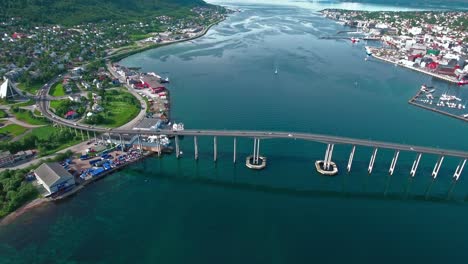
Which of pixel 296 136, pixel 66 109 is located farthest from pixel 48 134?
pixel 296 136

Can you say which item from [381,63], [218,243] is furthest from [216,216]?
[381,63]

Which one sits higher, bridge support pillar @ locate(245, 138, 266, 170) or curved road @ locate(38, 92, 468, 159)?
curved road @ locate(38, 92, 468, 159)

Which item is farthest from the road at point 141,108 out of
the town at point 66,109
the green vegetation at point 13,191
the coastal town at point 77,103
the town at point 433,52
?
the town at point 433,52

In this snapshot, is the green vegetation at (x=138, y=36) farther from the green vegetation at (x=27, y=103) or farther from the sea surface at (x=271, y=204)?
the sea surface at (x=271, y=204)

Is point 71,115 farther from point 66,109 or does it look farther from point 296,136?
point 296,136

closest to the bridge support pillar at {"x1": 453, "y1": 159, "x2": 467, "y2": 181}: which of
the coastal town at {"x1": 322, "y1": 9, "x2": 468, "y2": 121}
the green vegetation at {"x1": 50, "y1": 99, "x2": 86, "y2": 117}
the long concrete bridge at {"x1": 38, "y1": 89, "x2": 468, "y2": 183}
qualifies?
the long concrete bridge at {"x1": 38, "y1": 89, "x2": 468, "y2": 183}

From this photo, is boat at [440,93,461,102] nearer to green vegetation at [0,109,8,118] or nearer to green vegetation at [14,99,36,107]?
green vegetation at [14,99,36,107]
